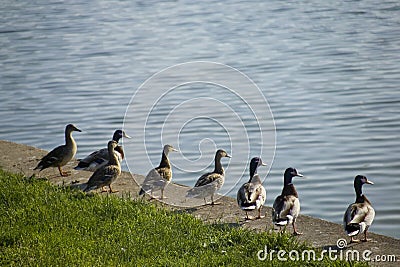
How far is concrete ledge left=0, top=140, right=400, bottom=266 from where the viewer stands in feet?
28.1

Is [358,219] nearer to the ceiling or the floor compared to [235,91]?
nearer to the floor

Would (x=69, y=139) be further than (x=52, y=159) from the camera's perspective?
Yes

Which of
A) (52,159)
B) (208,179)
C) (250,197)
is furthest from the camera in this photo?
(52,159)

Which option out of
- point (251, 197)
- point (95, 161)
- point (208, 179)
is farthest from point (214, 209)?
point (95, 161)

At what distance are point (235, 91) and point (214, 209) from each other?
862 cm

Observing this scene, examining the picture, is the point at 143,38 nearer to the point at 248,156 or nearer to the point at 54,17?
the point at 54,17

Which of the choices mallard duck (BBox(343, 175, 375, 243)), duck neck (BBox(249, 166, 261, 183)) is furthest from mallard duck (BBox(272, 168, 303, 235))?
duck neck (BBox(249, 166, 261, 183))

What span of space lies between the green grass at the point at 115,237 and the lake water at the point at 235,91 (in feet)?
8.91

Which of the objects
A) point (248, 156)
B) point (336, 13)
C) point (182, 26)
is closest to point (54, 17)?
point (182, 26)

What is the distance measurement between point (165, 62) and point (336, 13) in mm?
9087

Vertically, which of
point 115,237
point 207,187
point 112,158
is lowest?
point 115,237

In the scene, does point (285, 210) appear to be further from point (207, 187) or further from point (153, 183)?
point (153, 183)

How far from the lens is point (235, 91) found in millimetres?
18438

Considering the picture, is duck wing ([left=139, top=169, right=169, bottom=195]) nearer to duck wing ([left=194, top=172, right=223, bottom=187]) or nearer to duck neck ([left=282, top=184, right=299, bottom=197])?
duck wing ([left=194, top=172, right=223, bottom=187])
